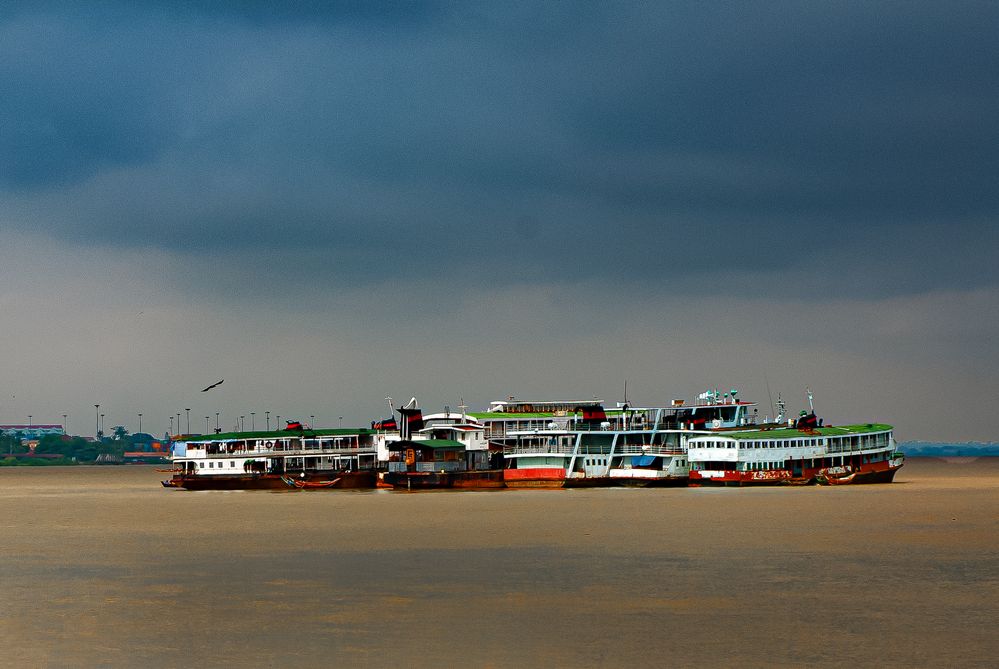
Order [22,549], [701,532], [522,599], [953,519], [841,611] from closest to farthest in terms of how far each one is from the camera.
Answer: [841,611] < [522,599] < [22,549] < [701,532] < [953,519]

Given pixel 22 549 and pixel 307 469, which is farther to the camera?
pixel 307 469

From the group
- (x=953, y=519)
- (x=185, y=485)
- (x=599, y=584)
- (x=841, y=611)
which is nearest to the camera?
(x=841, y=611)

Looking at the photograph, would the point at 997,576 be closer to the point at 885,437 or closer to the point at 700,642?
the point at 700,642

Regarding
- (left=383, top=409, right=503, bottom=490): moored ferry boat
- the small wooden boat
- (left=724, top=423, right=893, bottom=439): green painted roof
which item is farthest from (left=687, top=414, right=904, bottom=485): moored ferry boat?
the small wooden boat

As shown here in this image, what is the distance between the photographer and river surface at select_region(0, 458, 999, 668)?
34188 mm

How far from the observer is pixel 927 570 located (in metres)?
52.2

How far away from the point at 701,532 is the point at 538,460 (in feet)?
188

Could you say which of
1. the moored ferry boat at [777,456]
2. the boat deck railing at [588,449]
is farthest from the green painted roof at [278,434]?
the moored ferry boat at [777,456]

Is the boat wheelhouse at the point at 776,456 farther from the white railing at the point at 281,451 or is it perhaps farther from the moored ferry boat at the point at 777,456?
the white railing at the point at 281,451

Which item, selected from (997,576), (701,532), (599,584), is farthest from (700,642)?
(701,532)

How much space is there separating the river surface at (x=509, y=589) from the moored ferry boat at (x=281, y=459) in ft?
148

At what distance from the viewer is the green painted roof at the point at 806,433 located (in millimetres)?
118000

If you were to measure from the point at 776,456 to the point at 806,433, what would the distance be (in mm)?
4075

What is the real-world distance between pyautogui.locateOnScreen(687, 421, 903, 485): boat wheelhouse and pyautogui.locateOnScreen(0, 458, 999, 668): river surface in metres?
30.2
